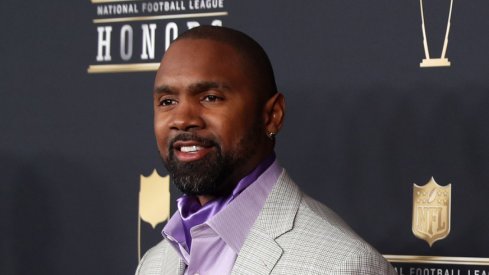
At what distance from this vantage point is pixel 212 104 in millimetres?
1414

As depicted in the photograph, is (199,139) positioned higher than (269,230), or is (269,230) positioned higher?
(199,139)

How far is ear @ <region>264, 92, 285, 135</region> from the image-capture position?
1472 mm

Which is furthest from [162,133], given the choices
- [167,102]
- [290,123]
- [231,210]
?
[290,123]

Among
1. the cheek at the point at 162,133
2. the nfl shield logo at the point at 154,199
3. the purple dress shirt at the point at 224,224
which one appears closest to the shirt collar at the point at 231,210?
the purple dress shirt at the point at 224,224

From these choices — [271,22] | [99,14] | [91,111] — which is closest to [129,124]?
[91,111]

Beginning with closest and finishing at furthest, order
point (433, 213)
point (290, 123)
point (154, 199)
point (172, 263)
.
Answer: point (172, 263) < point (433, 213) < point (290, 123) < point (154, 199)

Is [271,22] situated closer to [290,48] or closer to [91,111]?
[290,48]

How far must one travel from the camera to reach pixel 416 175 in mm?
1854

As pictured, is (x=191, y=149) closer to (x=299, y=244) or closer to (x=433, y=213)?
(x=299, y=244)

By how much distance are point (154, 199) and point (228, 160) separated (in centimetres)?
75

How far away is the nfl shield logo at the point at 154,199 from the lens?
2133 mm

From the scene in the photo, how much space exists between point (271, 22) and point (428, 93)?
41 cm

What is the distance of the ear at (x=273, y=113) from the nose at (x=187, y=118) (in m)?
0.12

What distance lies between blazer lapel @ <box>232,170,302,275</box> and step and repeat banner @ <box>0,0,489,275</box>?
0.49 metres
